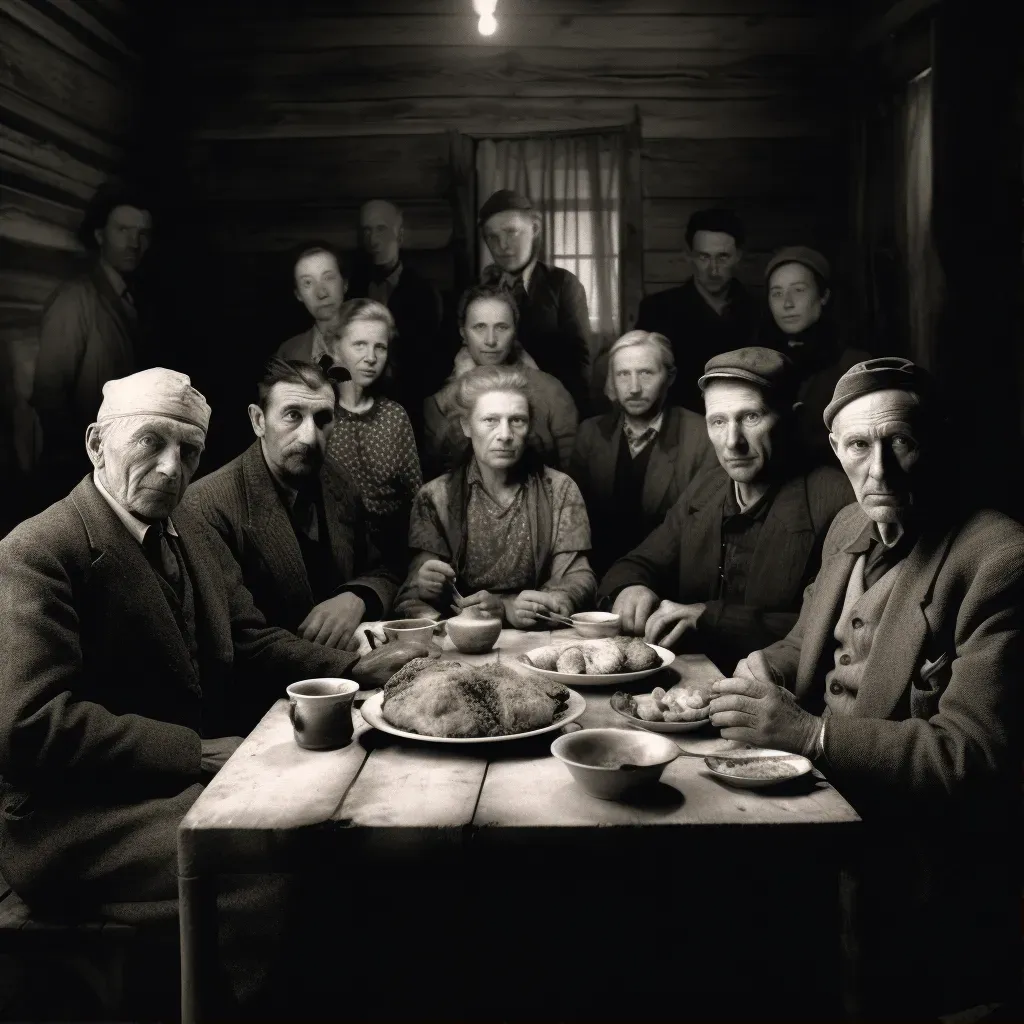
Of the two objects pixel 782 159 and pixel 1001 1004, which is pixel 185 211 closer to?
pixel 782 159

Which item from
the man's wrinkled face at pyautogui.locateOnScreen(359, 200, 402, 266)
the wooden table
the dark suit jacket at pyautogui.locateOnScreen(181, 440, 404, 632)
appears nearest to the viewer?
the wooden table

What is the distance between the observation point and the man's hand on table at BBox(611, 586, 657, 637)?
11.1 ft

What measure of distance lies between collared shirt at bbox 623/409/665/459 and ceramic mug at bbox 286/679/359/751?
2318mm

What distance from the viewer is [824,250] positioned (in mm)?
4055

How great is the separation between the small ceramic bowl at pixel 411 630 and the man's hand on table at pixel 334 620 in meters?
0.60

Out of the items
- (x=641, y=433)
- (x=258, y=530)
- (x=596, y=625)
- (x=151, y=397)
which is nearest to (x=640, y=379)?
(x=641, y=433)

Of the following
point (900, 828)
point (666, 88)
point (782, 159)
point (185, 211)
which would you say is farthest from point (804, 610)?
point (185, 211)

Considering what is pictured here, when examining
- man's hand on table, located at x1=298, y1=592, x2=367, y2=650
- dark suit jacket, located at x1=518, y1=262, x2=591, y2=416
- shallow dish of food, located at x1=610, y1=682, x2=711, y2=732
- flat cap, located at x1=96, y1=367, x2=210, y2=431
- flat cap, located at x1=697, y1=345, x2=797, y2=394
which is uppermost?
dark suit jacket, located at x1=518, y1=262, x2=591, y2=416

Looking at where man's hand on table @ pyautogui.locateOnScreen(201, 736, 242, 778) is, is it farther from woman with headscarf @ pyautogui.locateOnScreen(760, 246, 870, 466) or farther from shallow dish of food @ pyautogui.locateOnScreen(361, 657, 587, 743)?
woman with headscarf @ pyautogui.locateOnScreen(760, 246, 870, 466)

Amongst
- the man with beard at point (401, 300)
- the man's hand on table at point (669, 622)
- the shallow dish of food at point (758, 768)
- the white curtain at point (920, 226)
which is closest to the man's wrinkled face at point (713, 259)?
the white curtain at point (920, 226)

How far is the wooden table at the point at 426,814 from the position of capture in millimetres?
1740

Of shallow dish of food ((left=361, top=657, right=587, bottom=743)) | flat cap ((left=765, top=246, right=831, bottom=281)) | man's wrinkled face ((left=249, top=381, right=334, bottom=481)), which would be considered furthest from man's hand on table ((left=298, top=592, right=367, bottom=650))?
flat cap ((left=765, top=246, right=831, bottom=281))

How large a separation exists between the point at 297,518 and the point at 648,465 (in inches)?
58.6

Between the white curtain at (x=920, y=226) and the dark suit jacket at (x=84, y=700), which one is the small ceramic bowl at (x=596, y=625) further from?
the white curtain at (x=920, y=226)
